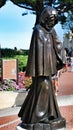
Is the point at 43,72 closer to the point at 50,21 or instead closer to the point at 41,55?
the point at 41,55

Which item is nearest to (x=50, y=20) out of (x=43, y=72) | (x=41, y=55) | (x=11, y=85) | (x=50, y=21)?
(x=50, y=21)

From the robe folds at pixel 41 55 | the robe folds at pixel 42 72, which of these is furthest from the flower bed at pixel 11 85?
the robe folds at pixel 41 55

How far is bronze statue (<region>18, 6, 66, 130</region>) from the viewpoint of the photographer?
290 inches

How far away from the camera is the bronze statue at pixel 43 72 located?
7355mm

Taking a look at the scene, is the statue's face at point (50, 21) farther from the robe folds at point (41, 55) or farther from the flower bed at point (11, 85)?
the flower bed at point (11, 85)

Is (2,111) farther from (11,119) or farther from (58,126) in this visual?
(58,126)

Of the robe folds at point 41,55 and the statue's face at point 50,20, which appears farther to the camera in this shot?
the statue's face at point 50,20

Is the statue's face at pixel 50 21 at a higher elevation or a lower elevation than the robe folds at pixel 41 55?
higher

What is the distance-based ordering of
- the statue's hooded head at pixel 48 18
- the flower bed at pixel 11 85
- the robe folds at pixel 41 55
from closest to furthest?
1. the robe folds at pixel 41 55
2. the statue's hooded head at pixel 48 18
3. the flower bed at pixel 11 85

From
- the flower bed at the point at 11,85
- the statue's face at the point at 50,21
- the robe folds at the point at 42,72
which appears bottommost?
the flower bed at the point at 11,85

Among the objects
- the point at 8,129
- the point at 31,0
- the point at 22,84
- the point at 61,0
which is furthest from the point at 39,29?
the point at 61,0

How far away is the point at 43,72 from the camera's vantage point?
24.1 feet

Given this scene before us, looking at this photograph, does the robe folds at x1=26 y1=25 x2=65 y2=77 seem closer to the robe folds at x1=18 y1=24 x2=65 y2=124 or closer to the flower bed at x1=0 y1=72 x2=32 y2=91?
the robe folds at x1=18 y1=24 x2=65 y2=124

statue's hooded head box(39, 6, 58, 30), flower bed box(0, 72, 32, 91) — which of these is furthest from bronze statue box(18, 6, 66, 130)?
flower bed box(0, 72, 32, 91)
